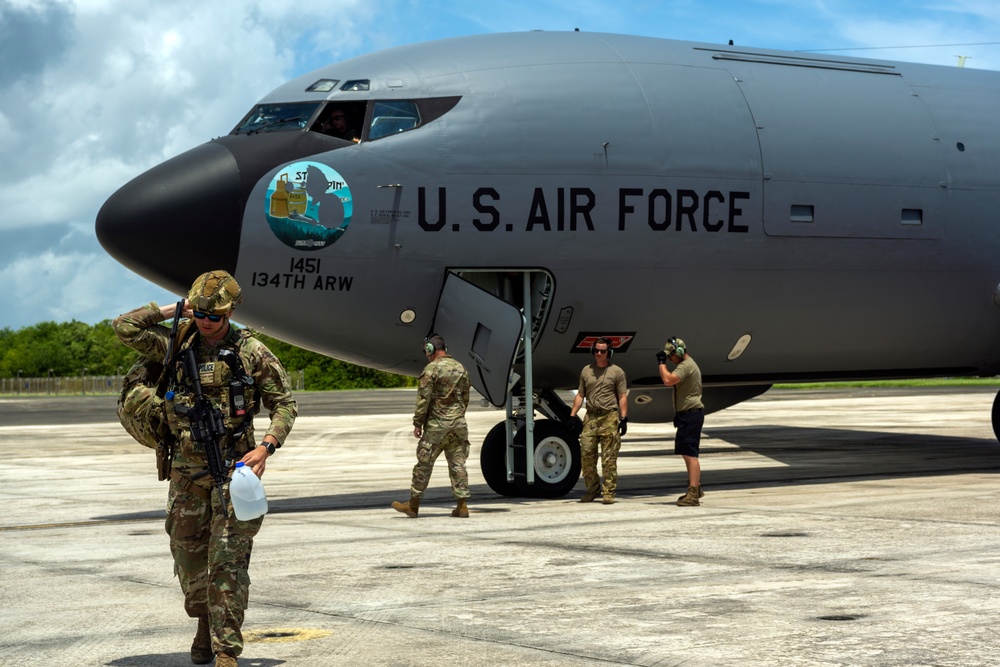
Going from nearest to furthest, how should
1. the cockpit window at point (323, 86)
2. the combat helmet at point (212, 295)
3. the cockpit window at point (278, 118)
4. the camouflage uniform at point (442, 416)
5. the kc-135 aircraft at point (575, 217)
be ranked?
1. the combat helmet at point (212, 295)
2. the camouflage uniform at point (442, 416)
3. the kc-135 aircraft at point (575, 217)
4. the cockpit window at point (278, 118)
5. the cockpit window at point (323, 86)

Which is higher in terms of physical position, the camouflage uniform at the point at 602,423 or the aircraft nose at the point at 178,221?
the aircraft nose at the point at 178,221

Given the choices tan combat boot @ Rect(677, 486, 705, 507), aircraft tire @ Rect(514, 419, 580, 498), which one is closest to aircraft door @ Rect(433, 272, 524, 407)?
aircraft tire @ Rect(514, 419, 580, 498)

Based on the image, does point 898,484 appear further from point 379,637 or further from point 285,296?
point 379,637

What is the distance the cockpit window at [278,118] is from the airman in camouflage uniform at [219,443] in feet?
27.3

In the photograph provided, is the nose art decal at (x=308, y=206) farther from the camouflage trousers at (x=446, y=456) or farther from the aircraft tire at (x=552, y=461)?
the aircraft tire at (x=552, y=461)

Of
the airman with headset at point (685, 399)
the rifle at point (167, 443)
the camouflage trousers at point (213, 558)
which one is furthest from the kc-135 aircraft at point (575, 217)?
the camouflage trousers at point (213, 558)

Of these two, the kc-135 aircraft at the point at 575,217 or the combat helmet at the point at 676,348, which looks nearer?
the kc-135 aircraft at the point at 575,217

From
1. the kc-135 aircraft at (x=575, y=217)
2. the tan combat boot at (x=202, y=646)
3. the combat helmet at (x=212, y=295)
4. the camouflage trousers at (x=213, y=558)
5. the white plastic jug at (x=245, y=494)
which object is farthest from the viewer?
the kc-135 aircraft at (x=575, y=217)

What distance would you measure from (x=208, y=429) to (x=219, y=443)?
12cm

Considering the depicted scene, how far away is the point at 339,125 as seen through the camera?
51.4 ft

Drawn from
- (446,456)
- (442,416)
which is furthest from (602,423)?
(446,456)

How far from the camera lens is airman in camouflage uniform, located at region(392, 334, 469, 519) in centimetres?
1467

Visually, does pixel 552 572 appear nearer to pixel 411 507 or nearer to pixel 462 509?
pixel 462 509

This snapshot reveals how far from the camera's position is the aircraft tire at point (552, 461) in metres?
16.3
